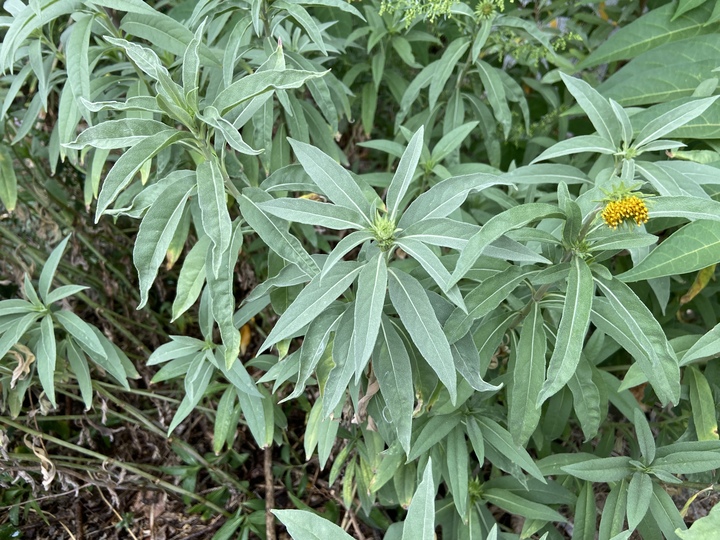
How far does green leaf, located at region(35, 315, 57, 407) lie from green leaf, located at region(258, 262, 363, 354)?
1.96ft

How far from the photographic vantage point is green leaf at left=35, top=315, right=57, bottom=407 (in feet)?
4.03

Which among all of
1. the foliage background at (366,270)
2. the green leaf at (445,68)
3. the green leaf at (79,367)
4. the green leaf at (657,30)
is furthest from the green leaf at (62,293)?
the green leaf at (657,30)

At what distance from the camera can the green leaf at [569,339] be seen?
2.60ft

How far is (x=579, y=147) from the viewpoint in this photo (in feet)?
3.48

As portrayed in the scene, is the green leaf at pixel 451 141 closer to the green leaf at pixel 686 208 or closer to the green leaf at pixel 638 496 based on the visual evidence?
the green leaf at pixel 686 208

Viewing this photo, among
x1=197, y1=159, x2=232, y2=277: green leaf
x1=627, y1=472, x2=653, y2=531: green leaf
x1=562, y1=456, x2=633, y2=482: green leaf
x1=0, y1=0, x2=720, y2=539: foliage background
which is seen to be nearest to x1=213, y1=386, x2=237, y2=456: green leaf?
x1=0, y1=0, x2=720, y2=539: foliage background

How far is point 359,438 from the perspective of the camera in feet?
4.96

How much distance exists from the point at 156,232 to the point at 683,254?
824mm

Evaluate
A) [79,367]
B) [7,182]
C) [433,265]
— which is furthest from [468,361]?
[7,182]

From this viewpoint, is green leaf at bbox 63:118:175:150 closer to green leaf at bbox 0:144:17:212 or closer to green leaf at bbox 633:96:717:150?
green leaf at bbox 0:144:17:212

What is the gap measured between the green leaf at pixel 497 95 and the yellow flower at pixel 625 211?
779 mm

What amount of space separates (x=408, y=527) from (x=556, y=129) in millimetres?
1541

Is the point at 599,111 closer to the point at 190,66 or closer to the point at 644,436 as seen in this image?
the point at 644,436

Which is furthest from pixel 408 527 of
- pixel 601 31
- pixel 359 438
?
pixel 601 31
